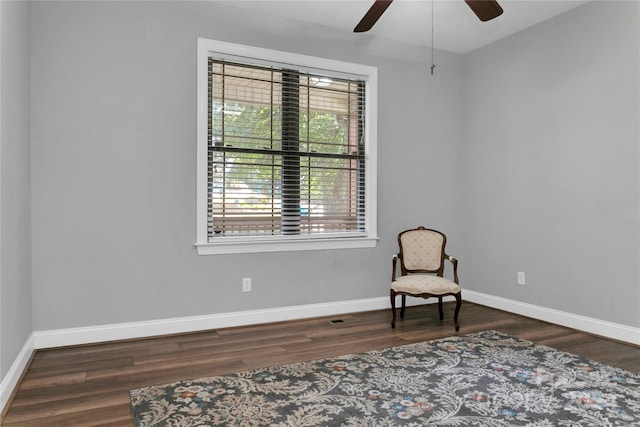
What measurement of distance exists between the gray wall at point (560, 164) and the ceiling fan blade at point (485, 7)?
1.41 m

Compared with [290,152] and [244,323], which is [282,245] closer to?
[244,323]

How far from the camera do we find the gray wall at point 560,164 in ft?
11.2

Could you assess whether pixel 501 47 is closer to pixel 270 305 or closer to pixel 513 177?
pixel 513 177

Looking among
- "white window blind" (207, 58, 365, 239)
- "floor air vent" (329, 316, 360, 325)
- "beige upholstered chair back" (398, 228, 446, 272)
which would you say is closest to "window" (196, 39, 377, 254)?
"white window blind" (207, 58, 365, 239)

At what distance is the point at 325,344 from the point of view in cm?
329

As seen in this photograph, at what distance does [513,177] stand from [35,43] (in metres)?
4.39

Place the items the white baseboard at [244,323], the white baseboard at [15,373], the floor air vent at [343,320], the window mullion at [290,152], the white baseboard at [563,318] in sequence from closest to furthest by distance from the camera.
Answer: the white baseboard at [15,373]
the white baseboard at [244,323]
the white baseboard at [563,318]
the floor air vent at [343,320]
the window mullion at [290,152]

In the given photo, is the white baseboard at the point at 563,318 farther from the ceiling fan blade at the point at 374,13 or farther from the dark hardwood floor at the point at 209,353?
the ceiling fan blade at the point at 374,13

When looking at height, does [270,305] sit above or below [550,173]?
below

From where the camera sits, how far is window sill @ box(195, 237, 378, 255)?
12.1ft

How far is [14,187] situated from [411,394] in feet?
8.84

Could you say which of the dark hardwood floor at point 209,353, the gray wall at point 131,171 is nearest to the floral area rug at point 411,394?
the dark hardwood floor at point 209,353

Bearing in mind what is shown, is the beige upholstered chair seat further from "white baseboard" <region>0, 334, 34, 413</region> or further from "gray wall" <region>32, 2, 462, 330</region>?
"white baseboard" <region>0, 334, 34, 413</region>

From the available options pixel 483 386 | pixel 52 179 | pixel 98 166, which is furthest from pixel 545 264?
pixel 52 179
